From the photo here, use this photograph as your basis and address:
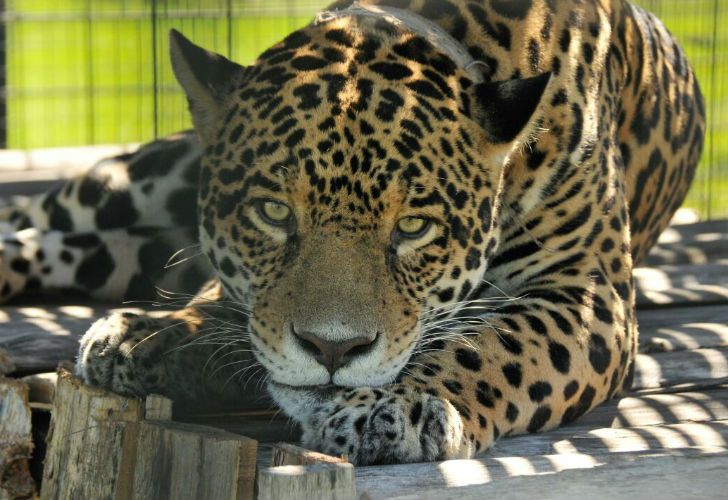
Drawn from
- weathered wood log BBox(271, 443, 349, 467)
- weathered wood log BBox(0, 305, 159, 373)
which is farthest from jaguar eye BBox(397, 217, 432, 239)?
weathered wood log BBox(0, 305, 159, 373)

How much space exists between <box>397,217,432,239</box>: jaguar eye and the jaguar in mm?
15

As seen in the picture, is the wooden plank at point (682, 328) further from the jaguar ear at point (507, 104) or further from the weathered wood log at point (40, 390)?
the weathered wood log at point (40, 390)

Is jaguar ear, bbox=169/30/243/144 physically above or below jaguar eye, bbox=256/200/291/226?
above

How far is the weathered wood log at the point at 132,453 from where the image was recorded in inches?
128

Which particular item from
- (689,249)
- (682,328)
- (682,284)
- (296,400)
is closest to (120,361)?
(296,400)

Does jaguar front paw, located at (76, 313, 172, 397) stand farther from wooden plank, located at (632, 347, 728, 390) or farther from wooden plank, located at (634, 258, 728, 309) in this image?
wooden plank, located at (634, 258, 728, 309)

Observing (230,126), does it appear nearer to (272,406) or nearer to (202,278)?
(272,406)

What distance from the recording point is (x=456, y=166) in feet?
14.1

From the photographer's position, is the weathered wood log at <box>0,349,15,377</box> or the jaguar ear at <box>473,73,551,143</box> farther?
the weathered wood log at <box>0,349,15,377</box>

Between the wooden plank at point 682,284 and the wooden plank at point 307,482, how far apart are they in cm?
346

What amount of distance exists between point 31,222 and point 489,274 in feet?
8.93

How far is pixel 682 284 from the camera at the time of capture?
649cm

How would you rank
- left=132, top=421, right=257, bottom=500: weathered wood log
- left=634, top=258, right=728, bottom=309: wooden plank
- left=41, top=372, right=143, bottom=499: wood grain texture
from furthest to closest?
left=634, top=258, right=728, bottom=309: wooden plank < left=41, top=372, right=143, bottom=499: wood grain texture < left=132, top=421, right=257, bottom=500: weathered wood log

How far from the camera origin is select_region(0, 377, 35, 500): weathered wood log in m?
4.44
